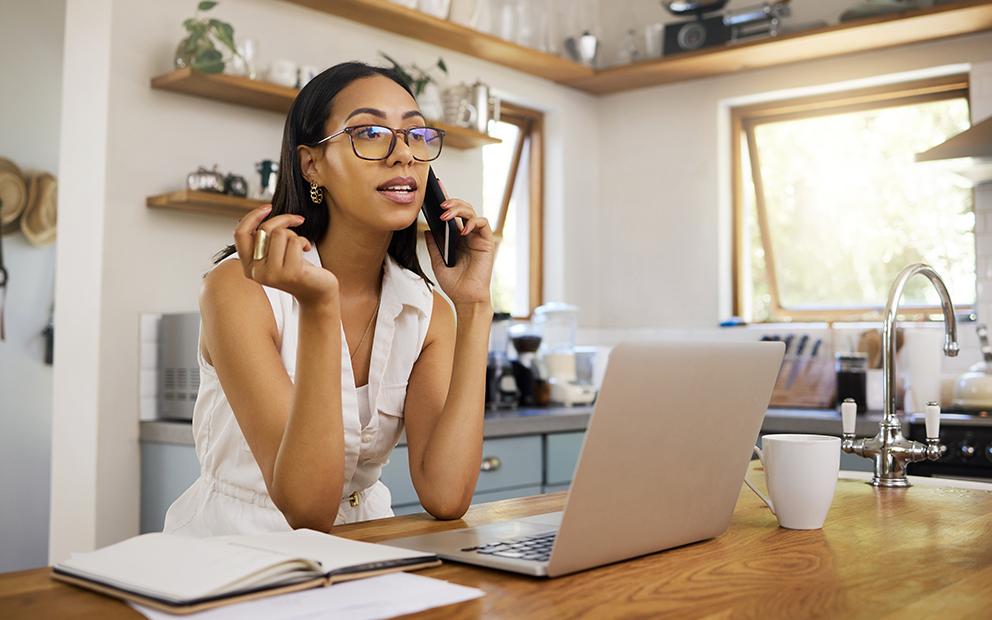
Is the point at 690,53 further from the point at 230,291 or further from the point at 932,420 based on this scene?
the point at 230,291

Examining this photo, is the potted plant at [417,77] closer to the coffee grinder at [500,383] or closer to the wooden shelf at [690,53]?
the wooden shelf at [690,53]

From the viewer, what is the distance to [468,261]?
61.4 inches

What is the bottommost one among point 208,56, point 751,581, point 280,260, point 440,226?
point 751,581

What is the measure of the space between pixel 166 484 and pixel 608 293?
98.5 inches

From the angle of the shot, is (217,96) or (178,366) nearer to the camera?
(178,366)

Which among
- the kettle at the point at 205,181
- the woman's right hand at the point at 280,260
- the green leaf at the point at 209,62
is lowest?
the woman's right hand at the point at 280,260

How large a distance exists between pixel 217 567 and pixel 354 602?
0.39 feet

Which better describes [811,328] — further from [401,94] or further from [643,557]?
[643,557]

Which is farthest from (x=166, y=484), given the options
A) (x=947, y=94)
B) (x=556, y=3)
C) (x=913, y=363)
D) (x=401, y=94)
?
(x=947, y=94)

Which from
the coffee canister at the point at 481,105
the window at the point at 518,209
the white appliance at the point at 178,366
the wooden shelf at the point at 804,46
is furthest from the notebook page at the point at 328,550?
the window at the point at 518,209

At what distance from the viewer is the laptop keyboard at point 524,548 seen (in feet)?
2.88

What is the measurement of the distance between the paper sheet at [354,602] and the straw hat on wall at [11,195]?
3.14 meters

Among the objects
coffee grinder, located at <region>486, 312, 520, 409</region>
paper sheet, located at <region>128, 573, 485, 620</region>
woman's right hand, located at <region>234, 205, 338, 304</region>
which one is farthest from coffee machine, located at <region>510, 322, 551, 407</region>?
paper sheet, located at <region>128, 573, 485, 620</region>

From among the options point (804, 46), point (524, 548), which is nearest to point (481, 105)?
point (804, 46)
